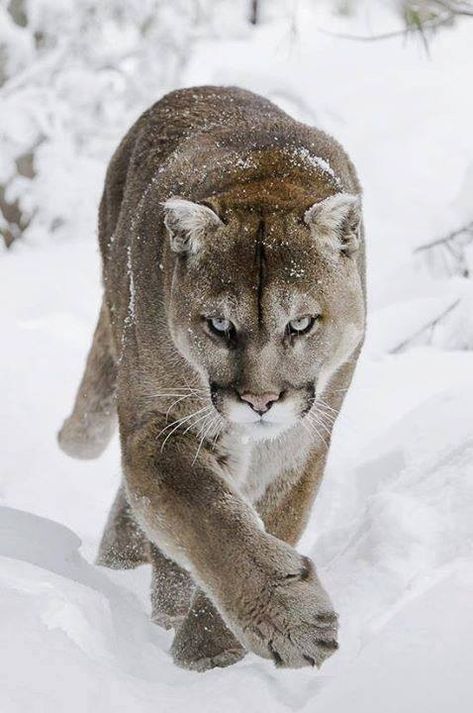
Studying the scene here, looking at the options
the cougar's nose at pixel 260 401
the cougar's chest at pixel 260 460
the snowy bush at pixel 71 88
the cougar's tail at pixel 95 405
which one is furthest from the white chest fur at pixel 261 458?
the snowy bush at pixel 71 88

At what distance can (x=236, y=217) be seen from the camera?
3.49m

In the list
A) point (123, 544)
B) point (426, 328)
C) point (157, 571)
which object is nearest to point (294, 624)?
point (157, 571)

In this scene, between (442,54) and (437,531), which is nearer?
(437,531)

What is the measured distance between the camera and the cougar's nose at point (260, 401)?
3246mm

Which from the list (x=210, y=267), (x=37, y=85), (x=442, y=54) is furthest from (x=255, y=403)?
(x=442, y=54)

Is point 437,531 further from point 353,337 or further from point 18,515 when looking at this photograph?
point 18,515

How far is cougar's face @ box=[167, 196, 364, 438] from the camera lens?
329 cm

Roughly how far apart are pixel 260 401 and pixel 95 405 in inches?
83.0

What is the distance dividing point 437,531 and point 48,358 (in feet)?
14.7

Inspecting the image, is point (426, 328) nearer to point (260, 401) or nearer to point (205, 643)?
point (205, 643)

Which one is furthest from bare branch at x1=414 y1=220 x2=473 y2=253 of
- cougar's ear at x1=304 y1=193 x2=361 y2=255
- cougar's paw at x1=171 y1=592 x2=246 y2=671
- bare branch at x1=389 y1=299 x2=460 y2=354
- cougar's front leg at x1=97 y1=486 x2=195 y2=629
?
cougar's paw at x1=171 y1=592 x2=246 y2=671

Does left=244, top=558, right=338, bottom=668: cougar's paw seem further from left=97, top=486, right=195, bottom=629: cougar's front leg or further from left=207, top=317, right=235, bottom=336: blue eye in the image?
left=97, top=486, right=195, bottom=629: cougar's front leg

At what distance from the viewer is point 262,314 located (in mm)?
3316

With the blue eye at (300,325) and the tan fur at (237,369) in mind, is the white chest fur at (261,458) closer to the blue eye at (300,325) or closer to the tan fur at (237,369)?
the tan fur at (237,369)
